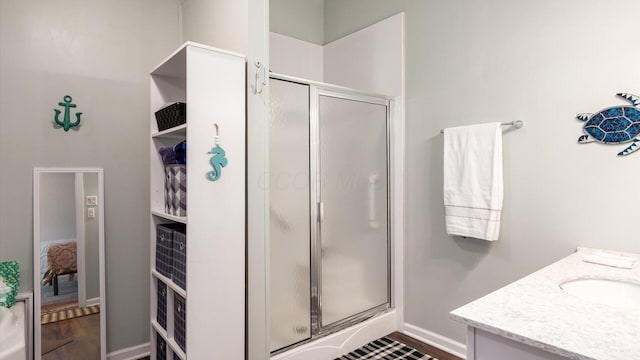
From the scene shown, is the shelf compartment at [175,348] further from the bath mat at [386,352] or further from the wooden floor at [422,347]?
the wooden floor at [422,347]

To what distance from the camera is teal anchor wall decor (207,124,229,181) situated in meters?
1.61

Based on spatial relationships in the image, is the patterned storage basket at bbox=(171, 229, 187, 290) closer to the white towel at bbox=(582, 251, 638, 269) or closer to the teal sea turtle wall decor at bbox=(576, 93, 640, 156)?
the white towel at bbox=(582, 251, 638, 269)

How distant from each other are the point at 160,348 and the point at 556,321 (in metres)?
2.06

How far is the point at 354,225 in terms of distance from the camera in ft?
8.17

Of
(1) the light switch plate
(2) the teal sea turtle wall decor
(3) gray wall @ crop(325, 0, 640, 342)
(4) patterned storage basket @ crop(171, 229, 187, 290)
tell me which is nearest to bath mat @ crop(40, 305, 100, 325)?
(1) the light switch plate

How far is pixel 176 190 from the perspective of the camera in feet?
5.89

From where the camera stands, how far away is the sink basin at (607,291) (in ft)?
4.33

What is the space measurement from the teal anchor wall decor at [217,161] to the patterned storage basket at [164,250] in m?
0.47

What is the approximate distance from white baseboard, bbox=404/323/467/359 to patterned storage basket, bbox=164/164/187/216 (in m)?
1.88

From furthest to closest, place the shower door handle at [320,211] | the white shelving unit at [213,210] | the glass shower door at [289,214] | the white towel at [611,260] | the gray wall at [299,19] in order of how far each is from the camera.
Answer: the gray wall at [299,19], the shower door handle at [320,211], the glass shower door at [289,214], the white shelving unit at [213,210], the white towel at [611,260]

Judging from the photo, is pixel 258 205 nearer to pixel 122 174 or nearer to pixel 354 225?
pixel 354 225

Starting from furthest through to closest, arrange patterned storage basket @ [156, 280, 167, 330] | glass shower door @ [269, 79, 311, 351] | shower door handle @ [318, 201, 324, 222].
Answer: shower door handle @ [318, 201, 324, 222] < glass shower door @ [269, 79, 311, 351] < patterned storage basket @ [156, 280, 167, 330]

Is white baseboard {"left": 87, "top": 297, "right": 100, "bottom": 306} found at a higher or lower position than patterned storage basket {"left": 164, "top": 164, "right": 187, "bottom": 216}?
lower

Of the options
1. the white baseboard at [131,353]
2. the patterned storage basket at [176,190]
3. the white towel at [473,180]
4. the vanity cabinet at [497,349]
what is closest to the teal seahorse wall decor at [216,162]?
the patterned storage basket at [176,190]
